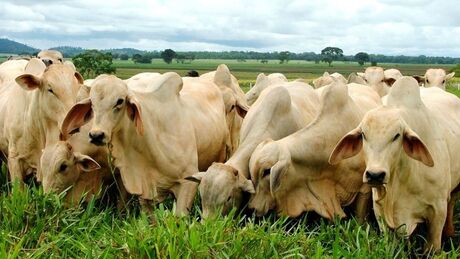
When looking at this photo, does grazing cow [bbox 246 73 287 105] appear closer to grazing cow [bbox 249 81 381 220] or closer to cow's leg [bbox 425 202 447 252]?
grazing cow [bbox 249 81 381 220]

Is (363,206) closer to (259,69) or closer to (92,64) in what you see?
(92,64)

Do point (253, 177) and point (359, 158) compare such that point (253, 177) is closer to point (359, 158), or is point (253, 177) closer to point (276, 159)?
point (276, 159)

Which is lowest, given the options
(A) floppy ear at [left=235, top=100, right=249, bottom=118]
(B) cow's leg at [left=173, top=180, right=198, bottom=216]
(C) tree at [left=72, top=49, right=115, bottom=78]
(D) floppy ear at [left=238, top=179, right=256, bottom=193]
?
(C) tree at [left=72, top=49, right=115, bottom=78]

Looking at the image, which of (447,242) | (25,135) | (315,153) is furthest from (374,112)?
(25,135)

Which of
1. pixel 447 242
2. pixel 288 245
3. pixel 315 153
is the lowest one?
pixel 447 242

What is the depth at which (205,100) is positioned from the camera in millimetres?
7555

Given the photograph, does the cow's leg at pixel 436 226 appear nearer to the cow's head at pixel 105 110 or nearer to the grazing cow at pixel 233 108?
the cow's head at pixel 105 110

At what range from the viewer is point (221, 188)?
5504 millimetres

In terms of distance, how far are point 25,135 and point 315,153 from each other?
2.90 metres

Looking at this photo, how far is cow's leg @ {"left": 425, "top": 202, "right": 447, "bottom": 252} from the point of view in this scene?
549 centimetres

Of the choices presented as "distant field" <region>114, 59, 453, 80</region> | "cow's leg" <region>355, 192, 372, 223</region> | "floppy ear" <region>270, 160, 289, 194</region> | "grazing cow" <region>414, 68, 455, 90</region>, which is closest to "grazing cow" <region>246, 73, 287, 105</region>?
"grazing cow" <region>414, 68, 455, 90</region>

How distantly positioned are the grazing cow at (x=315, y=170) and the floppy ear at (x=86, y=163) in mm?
1364

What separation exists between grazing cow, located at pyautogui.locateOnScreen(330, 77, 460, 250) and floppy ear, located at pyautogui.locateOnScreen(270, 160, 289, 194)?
1.44 ft

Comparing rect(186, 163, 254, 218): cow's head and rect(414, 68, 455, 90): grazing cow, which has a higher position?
rect(414, 68, 455, 90): grazing cow
